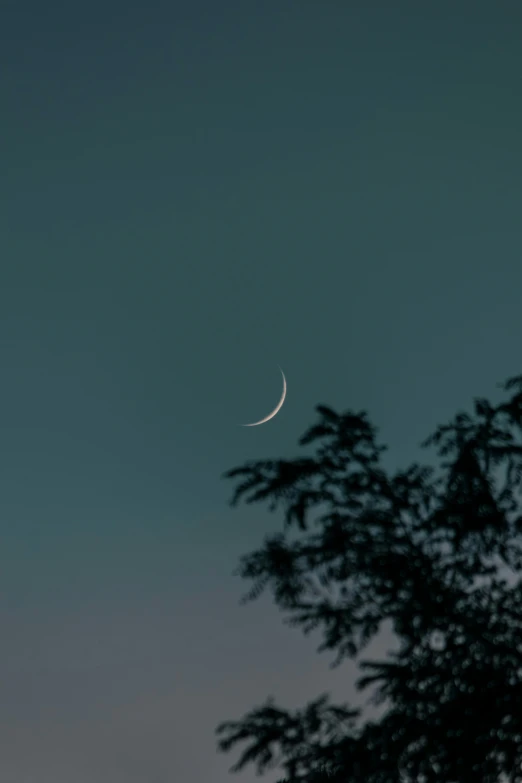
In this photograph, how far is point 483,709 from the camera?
656 inches

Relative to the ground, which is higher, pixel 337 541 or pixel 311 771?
pixel 337 541

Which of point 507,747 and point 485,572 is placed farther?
point 485,572

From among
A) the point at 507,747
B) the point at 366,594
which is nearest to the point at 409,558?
the point at 366,594

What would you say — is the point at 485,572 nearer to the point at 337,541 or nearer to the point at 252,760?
the point at 337,541

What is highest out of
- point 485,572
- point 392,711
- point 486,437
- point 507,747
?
point 486,437

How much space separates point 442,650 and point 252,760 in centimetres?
378

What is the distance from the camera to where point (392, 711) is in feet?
55.7

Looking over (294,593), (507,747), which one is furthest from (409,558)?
(507,747)

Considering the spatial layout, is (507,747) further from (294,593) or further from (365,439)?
(365,439)

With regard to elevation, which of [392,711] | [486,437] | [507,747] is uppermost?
[486,437]

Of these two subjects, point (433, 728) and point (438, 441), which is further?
point (438, 441)

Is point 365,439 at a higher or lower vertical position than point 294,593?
higher

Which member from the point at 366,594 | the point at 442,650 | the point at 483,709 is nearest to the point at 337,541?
the point at 366,594

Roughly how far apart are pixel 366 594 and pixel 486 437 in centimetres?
355
